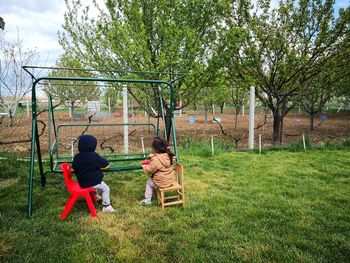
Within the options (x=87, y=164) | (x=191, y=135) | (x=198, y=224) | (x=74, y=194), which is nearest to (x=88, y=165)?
(x=87, y=164)

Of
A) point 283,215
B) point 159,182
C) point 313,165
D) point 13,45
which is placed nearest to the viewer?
point 283,215

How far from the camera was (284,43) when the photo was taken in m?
7.70

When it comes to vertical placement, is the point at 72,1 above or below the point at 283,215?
above

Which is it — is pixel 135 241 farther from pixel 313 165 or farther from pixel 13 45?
pixel 13 45

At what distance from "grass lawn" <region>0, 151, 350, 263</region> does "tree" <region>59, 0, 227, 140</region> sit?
323 cm

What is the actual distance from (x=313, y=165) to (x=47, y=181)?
5496mm

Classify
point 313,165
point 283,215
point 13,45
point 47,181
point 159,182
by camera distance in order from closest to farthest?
1. point 283,215
2. point 159,182
3. point 47,181
4. point 313,165
5. point 13,45

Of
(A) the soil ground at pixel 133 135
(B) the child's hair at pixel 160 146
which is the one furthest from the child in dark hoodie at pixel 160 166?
(A) the soil ground at pixel 133 135

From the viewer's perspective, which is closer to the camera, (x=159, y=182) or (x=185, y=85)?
(x=159, y=182)

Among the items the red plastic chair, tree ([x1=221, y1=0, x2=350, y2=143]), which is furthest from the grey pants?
tree ([x1=221, y1=0, x2=350, y2=143])

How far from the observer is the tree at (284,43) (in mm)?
7367

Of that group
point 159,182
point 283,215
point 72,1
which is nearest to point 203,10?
point 72,1

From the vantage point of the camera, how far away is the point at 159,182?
11.8 ft

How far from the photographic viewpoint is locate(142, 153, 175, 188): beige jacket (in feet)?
11.6
